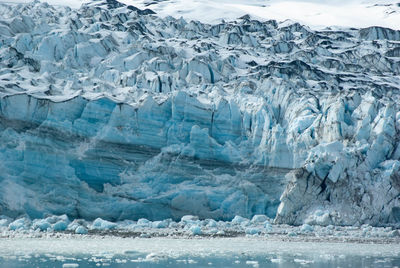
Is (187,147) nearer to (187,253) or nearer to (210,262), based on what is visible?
(187,253)

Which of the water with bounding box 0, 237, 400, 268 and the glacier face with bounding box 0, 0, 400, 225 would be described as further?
the glacier face with bounding box 0, 0, 400, 225

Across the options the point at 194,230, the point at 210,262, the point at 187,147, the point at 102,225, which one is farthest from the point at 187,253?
the point at 187,147

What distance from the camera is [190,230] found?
24578 millimetres

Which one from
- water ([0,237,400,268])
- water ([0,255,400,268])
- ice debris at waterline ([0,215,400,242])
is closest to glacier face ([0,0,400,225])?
ice debris at waterline ([0,215,400,242])

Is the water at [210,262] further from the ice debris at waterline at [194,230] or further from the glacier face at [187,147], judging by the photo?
the glacier face at [187,147]

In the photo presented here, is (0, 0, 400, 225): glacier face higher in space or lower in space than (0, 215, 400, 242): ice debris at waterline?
higher

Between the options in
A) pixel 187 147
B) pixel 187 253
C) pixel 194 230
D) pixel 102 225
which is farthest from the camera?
pixel 187 147

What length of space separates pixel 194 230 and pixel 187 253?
583cm

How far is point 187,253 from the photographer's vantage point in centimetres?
1842

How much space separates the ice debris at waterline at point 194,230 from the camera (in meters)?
23.2

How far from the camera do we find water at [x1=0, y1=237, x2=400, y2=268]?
53.2 ft

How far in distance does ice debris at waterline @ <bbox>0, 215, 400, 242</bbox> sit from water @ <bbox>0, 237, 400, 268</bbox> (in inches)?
49.4

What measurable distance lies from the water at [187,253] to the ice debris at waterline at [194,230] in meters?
1.26

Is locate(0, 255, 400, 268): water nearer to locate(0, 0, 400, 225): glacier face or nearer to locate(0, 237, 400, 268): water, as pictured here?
locate(0, 237, 400, 268): water
